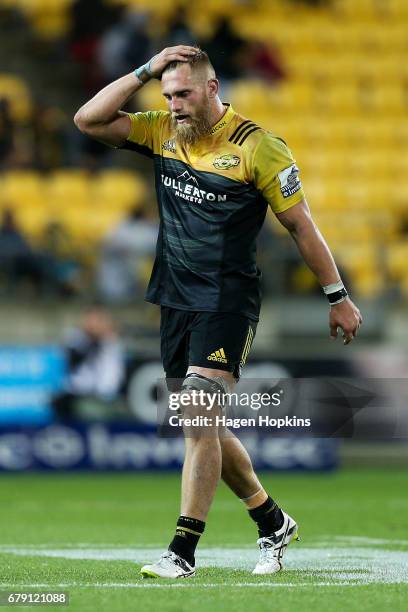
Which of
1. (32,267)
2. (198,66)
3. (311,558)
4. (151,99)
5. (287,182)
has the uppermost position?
(151,99)

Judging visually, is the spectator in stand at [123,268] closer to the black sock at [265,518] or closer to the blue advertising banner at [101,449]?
the blue advertising banner at [101,449]

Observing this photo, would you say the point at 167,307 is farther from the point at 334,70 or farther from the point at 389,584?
the point at 334,70

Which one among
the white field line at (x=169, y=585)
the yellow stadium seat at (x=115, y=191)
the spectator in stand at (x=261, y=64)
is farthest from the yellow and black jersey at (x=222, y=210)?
the spectator in stand at (x=261, y=64)

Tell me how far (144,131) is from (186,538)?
1.82 meters

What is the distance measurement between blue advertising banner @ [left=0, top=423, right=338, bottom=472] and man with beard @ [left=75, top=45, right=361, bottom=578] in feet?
27.0

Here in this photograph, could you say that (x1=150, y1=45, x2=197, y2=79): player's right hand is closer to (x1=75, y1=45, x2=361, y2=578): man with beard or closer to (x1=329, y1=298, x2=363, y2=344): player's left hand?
(x1=75, y1=45, x2=361, y2=578): man with beard

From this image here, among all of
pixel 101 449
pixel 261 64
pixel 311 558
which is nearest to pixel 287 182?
pixel 311 558

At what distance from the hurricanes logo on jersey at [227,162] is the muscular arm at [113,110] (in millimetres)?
457

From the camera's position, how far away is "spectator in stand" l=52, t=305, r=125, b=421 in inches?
579

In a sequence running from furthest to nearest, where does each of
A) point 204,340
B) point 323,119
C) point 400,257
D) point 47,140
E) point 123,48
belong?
point 323,119 → point 123,48 → point 47,140 → point 400,257 → point 204,340

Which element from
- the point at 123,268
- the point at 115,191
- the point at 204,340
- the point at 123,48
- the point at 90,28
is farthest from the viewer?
the point at 90,28

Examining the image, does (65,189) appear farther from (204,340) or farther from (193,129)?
→ (204,340)

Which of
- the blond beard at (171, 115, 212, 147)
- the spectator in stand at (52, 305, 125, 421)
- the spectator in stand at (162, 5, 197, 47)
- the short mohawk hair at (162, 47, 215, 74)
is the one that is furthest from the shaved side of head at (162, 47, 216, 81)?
the spectator in stand at (162, 5, 197, 47)

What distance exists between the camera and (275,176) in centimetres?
604
